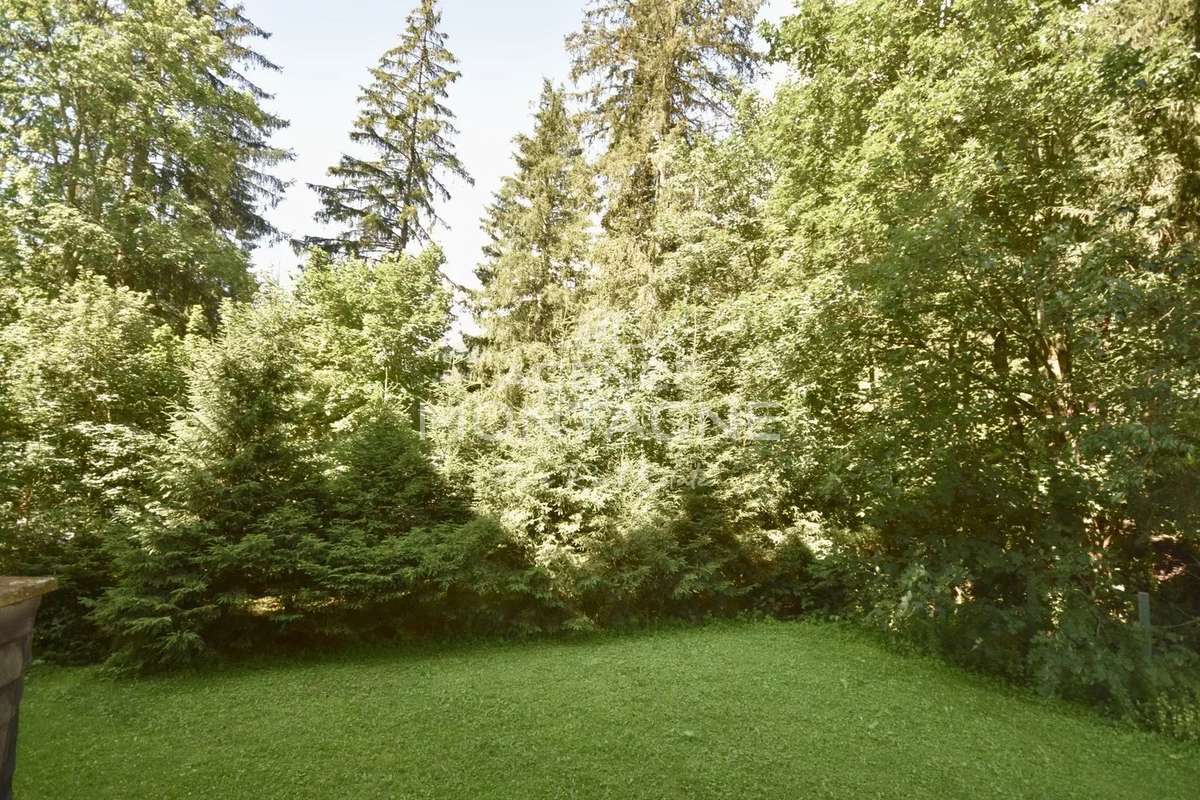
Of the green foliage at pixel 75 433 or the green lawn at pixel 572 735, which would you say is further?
the green foliage at pixel 75 433

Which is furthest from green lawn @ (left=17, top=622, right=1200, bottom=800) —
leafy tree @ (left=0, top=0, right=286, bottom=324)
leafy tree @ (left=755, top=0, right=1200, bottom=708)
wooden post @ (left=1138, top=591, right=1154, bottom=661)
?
leafy tree @ (left=0, top=0, right=286, bottom=324)

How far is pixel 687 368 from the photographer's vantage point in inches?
455

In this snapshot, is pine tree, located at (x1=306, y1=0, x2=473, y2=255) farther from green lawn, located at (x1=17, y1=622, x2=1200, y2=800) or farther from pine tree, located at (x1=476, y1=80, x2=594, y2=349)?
green lawn, located at (x1=17, y1=622, x2=1200, y2=800)

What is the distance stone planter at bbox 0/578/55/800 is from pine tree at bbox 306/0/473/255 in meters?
17.3

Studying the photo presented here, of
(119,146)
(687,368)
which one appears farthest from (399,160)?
(687,368)

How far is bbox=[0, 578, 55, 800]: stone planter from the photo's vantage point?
2346mm

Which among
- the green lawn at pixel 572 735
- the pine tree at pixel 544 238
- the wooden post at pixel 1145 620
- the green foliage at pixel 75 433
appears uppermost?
the pine tree at pixel 544 238

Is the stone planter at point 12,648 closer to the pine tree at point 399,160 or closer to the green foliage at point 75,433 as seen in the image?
the green foliage at point 75,433

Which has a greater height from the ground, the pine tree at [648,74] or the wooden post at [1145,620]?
the pine tree at [648,74]

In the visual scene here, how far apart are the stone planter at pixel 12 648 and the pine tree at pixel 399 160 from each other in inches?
682

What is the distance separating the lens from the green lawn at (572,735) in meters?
4.48

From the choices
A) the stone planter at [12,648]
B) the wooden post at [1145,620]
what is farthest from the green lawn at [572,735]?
the stone planter at [12,648]

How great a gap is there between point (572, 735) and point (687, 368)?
7621 mm

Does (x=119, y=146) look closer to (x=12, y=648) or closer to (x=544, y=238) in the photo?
(x=544, y=238)
